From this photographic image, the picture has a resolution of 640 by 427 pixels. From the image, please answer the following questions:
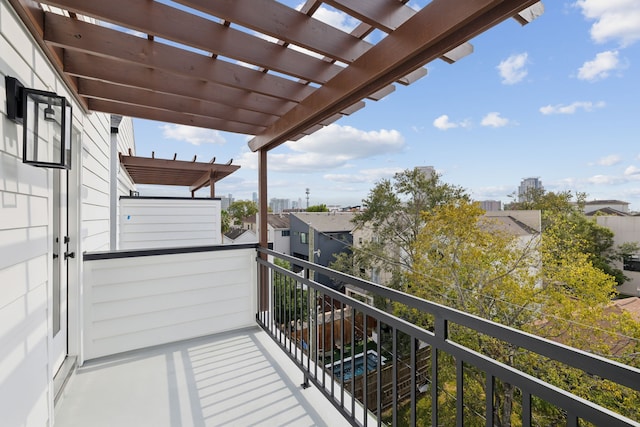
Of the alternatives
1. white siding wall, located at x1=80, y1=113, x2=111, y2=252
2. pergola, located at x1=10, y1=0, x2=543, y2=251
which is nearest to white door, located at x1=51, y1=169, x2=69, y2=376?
white siding wall, located at x1=80, y1=113, x2=111, y2=252

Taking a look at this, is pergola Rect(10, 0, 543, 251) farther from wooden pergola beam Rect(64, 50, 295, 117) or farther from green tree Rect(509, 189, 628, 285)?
green tree Rect(509, 189, 628, 285)

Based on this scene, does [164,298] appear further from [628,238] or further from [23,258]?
[628,238]

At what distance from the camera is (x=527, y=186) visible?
1019cm

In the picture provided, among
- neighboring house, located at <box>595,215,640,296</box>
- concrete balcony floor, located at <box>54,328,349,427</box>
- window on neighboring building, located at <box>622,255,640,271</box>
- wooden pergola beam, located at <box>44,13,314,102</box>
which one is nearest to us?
wooden pergola beam, located at <box>44,13,314,102</box>

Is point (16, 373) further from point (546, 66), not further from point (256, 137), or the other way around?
Result: point (546, 66)

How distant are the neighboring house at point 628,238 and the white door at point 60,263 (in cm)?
999

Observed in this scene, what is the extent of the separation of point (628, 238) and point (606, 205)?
1.19m

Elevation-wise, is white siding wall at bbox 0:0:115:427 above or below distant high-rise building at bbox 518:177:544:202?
below

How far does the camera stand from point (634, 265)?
7.14 meters

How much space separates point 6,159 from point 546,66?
1407 centimetres

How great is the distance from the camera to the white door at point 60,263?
87.4 inches

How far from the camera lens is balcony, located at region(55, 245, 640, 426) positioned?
111 centimetres

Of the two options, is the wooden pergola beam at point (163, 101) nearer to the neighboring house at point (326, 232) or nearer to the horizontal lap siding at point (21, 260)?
the horizontal lap siding at point (21, 260)

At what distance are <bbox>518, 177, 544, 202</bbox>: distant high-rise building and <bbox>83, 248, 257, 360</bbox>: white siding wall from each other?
9898 millimetres
